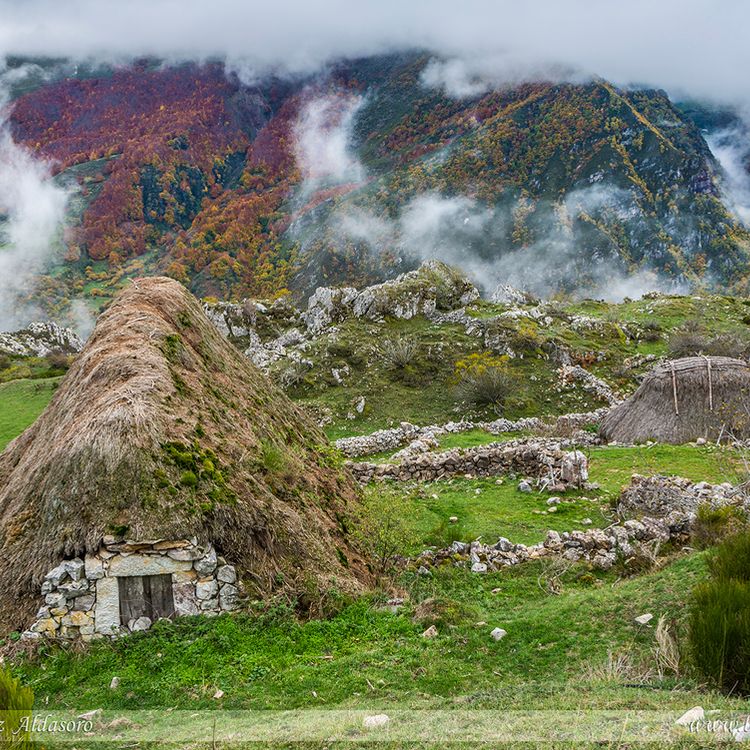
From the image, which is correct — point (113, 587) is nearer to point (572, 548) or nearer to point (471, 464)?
point (572, 548)

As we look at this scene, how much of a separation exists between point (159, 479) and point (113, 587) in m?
1.45

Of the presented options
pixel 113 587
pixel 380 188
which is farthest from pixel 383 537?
pixel 380 188

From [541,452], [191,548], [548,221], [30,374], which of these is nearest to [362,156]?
[548,221]

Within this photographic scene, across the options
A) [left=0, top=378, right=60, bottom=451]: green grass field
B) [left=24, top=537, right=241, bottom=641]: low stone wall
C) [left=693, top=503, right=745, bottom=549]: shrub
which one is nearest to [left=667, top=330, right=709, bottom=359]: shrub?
[left=693, top=503, right=745, bottom=549]: shrub

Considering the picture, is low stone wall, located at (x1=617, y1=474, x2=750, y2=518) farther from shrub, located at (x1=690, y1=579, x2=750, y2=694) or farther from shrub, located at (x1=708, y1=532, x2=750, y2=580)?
shrub, located at (x1=690, y1=579, x2=750, y2=694)

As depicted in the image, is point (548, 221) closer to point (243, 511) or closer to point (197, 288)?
point (197, 288)

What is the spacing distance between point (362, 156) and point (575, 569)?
15229 centimetres

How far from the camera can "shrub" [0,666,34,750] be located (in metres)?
4.15

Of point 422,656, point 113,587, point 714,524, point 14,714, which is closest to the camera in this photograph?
point 14,714

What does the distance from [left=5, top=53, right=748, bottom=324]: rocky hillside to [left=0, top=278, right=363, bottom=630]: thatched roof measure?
88591mm

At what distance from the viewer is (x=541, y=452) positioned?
17484mm

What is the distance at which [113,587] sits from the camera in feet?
23.4

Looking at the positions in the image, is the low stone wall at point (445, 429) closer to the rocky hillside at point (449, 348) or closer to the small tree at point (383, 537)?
the rocky hillside at point (449, 348)

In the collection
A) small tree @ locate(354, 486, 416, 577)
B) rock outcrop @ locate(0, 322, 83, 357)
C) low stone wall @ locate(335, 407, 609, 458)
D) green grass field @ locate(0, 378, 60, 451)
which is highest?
small tree @ locate(354, 486, 416, 577)
